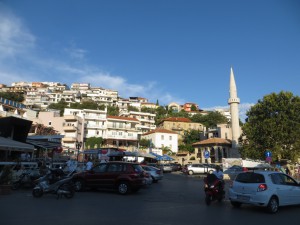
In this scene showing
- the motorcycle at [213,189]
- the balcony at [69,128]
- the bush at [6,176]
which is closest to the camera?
the motorcycle at [213,189]

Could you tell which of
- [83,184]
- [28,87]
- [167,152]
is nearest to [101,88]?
[28,87]

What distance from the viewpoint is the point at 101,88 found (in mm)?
144875

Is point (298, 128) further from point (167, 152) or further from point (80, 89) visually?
point (80, 89)

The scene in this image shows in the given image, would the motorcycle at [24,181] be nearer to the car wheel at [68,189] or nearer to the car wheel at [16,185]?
the car wheel at [16,185]

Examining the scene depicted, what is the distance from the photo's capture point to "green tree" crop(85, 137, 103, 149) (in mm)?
65938

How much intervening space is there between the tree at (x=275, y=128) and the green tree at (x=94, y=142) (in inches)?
1466

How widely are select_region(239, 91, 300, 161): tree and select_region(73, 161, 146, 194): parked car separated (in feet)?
83.2

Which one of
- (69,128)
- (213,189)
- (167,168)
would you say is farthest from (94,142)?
(213,189)

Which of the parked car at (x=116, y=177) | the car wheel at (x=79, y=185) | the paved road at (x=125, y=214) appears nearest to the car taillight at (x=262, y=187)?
the paved road at (x=125, y=214)

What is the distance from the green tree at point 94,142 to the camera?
6594 cm

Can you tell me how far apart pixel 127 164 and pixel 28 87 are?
5519 inches

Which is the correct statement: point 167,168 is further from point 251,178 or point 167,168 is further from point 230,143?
point 251,178

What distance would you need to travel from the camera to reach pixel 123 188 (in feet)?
48.1

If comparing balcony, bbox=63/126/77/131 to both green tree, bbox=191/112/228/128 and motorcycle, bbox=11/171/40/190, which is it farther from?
green tree, bbox=191/112/228/128
